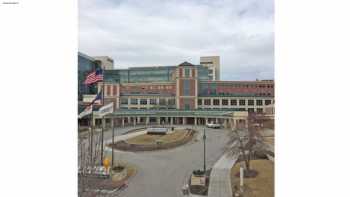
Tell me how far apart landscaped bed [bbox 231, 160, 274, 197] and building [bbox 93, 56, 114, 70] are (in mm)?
1229

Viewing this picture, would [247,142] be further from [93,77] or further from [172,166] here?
[93,77]

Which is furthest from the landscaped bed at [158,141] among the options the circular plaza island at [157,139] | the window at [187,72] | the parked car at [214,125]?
the window at [187,72]

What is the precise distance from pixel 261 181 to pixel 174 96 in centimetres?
87

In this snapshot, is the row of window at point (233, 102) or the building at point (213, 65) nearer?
the row of window at point (233, 102)

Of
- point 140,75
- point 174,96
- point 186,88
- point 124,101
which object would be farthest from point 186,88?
point 124,101

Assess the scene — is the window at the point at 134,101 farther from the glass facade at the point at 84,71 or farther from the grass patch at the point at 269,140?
the grass patch at the point at 269,140

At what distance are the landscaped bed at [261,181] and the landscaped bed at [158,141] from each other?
1.43 ft

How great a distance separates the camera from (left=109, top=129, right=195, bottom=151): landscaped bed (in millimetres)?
1938

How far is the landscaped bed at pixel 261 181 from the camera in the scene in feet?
5.49
